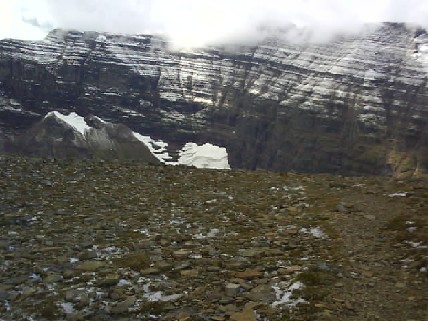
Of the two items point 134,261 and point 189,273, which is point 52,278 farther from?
point 189,273

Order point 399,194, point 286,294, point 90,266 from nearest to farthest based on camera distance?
point 286,294, point 90,266, point 399,194

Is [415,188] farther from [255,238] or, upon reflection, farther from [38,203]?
[38,203]

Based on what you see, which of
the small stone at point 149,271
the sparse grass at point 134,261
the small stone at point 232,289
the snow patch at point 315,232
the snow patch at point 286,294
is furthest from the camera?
the snow patch at point 315,232

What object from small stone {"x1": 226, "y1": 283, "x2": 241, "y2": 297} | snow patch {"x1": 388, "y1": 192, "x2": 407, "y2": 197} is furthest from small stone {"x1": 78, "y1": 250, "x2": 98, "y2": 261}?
snow patch {"x1": 388, "y1": 192, "x2": 407, "y2": 197}

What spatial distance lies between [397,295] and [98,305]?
602cm

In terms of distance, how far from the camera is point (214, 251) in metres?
13.7

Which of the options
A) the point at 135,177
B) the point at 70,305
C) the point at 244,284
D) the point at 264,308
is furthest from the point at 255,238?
the point at 135,177

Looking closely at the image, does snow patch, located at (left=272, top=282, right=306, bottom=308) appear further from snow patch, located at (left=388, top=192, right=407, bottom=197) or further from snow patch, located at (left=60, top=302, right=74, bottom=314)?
snow patch, located at (left=388, top=192, right=407, bottom=197)

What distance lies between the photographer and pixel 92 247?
14.5m

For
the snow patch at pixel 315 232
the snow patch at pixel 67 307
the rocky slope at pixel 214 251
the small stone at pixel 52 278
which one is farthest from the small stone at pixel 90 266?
the snow patch at pixel 315 232

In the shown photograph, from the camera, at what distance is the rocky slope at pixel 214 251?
34.8 ft

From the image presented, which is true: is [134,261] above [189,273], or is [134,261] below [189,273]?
below

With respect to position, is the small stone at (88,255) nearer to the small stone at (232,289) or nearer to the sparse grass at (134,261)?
the sparse grass at (134,261)

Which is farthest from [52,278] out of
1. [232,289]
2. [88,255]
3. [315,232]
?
[315,232]
